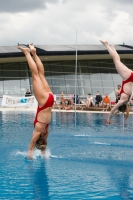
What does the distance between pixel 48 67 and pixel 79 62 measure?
126 inches

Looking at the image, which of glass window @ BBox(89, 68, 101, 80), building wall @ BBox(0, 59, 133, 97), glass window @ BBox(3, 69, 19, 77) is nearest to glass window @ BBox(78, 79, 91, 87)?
building wall @ BBox(0, 59, 133, 97)

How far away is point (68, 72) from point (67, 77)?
0.60 m

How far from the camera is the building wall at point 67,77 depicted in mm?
37812

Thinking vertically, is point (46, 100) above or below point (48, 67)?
below

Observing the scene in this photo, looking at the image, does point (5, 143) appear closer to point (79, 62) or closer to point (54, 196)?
point (54, 196)

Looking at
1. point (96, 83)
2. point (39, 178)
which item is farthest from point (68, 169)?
point (96, 83)

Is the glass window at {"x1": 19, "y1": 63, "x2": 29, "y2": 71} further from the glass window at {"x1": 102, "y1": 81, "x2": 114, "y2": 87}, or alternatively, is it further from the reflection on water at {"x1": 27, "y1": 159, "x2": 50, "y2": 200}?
the reflection on water at {"x1": 27, "y1": 159, "x2": 50, "y2": 200}

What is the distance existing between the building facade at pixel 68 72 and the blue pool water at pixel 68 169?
2451 cm

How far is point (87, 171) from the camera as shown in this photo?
7.70 m

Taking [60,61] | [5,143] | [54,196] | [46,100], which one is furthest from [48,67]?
[54,196]

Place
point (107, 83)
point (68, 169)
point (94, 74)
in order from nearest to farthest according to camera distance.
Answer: point (68, 169) → point (107, 83) → point (94, 74)

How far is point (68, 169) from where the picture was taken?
7836 millimetres

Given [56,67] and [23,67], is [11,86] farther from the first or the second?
[56,67]

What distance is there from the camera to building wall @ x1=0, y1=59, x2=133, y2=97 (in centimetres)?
3781
